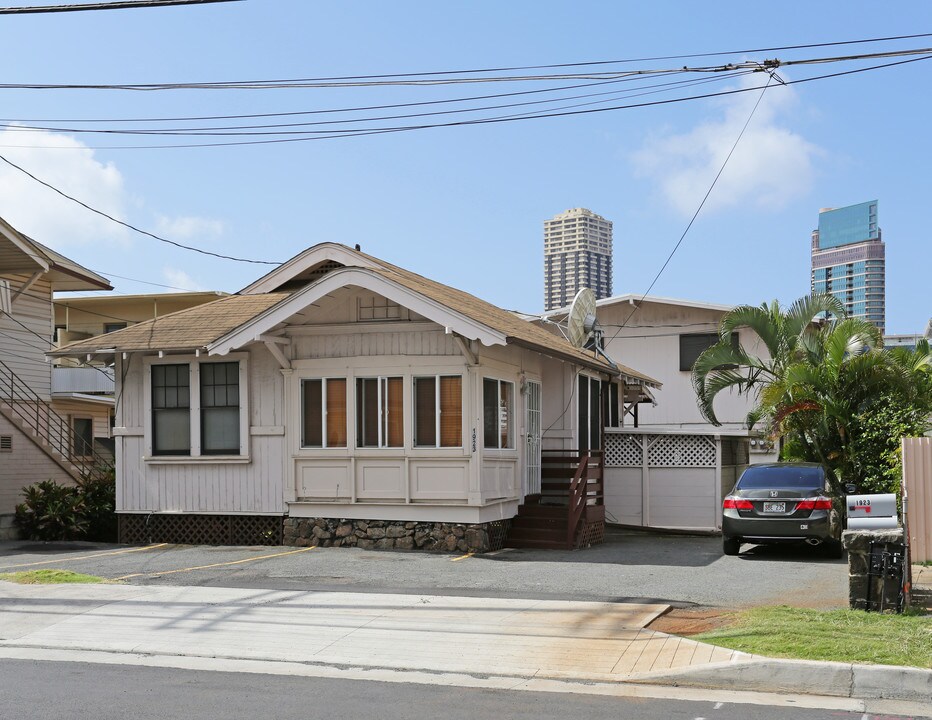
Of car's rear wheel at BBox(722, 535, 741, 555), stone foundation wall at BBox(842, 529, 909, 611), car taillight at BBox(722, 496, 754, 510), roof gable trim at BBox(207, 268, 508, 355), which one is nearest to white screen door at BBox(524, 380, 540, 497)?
roof gable trim at BBox(207, 268, 508, 355)

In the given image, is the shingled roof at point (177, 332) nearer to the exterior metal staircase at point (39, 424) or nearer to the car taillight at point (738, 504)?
the exterior metal staircase at point (39, 424)

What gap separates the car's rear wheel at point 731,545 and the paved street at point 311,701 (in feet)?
28.9

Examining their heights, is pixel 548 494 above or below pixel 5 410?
below

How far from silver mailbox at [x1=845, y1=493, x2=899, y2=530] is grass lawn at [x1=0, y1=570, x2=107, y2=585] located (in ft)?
29.2

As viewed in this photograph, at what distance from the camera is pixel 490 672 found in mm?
8914

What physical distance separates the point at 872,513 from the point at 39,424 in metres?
19.2

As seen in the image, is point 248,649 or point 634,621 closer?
point 248,649

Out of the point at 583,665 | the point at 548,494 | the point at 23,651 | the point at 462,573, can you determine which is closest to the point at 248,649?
the point at 23,651

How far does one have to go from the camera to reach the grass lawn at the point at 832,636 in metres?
Answer: 8.58

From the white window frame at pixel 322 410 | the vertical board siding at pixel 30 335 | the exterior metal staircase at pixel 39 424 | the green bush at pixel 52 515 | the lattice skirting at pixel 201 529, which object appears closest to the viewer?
the white window frame at pixel 322 410

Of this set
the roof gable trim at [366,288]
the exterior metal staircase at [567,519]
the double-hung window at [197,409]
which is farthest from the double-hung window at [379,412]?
the exterior metal staircase at [567,519]

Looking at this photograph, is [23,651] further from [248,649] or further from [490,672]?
[490,672]

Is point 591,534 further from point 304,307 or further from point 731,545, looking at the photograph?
point 304,307

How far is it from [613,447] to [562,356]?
516 cm
